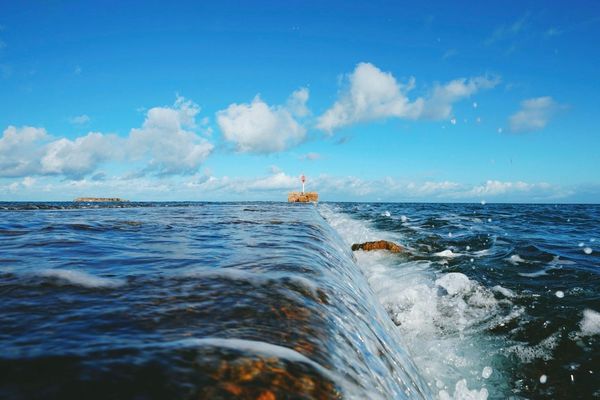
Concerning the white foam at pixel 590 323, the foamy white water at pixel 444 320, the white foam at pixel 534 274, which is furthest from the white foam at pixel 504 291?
the white foam at pixel 534 274

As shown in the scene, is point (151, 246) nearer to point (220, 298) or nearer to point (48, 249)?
point (48, 249)

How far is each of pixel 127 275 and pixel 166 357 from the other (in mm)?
1892

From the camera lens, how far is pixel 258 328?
1.85m

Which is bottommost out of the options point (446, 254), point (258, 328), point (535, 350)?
point (535, 350)

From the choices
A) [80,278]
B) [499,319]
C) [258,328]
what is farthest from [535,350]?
[80,278]

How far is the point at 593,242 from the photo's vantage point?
13648 millimetres

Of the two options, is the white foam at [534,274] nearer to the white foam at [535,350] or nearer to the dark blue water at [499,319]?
the dark blue water at [499,319]

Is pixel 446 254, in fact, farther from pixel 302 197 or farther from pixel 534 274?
pixel 302 197

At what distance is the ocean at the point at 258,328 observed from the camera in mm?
1315

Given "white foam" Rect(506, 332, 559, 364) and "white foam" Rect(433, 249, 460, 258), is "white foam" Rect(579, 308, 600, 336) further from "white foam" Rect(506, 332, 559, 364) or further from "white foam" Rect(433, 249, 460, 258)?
"white foam" Rect(433, 249, 460, 258)

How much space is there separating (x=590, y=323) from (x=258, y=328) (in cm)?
544

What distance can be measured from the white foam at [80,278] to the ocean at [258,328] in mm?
15

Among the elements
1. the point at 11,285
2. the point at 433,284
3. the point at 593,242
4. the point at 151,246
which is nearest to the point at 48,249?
the point at 151,246

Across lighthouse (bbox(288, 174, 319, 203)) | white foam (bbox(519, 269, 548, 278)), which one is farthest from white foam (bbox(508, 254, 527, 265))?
lighthouse (bbox(288, 174, 319, 203))
